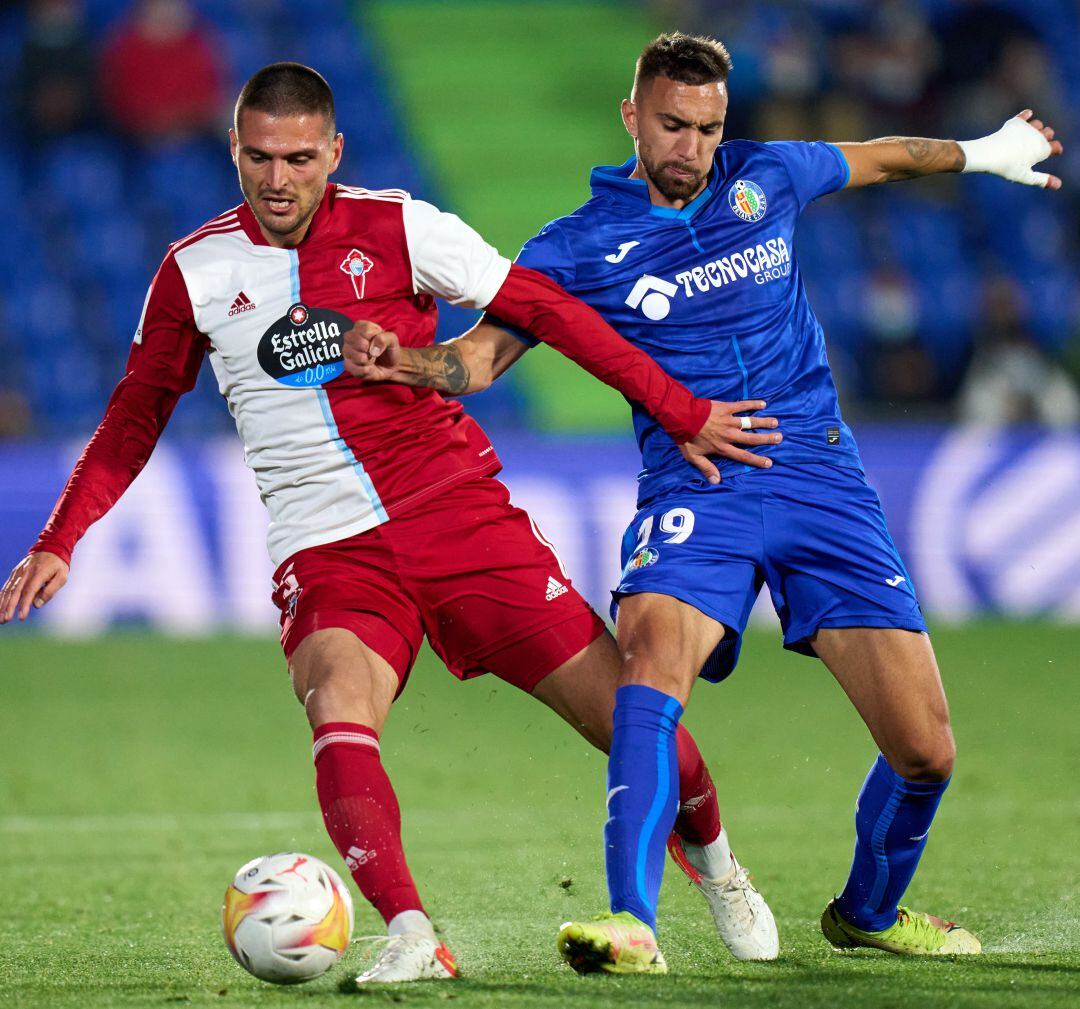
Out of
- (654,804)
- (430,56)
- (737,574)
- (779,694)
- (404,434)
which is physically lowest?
(779,694)

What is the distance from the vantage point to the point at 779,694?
10.5 metres

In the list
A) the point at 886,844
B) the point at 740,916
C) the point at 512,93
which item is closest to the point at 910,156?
the point at 886,844

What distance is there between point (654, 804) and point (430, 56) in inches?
639

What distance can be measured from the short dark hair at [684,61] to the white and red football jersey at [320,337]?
0.67 metres

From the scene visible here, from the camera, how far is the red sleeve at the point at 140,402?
5004 mm

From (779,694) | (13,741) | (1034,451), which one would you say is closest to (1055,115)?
(1034,451)

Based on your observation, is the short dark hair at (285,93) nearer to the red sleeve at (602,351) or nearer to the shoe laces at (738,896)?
the red sleeve at (602,351)

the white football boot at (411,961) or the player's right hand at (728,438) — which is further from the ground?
the player's right hand at (728,438)

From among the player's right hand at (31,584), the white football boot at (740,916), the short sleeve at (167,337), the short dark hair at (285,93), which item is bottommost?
the white football boot at (740,916)

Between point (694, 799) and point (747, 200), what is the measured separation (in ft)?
5.51

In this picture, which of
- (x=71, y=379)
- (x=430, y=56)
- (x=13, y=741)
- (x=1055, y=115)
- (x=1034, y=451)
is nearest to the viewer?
(x=13, y=741)

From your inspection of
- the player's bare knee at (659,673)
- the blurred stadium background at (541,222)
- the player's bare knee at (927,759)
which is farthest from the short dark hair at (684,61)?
the blurred stadium background at (541,222)

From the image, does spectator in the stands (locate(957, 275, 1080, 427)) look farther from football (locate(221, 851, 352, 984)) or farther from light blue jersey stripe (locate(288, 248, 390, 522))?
football (locate(221, 851, 352, 984))

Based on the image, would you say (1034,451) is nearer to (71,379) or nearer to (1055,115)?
(1055,115)
